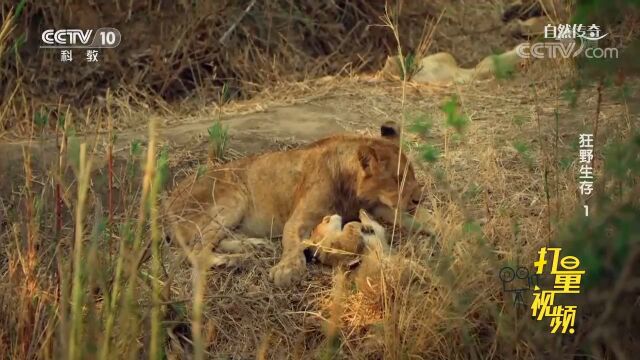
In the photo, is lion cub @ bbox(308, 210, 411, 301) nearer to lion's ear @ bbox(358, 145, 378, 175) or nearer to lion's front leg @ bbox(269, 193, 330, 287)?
lion's front leg @ bbox(269, 193, 330, 287)

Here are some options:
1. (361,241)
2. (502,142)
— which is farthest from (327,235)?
(502,142)

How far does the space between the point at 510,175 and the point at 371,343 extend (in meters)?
1.40

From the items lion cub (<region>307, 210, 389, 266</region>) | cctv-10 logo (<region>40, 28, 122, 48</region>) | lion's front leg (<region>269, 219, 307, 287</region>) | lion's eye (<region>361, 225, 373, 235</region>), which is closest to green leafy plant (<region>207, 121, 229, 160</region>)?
lion's front leg (<region>269, 219, 307, 287</region>)

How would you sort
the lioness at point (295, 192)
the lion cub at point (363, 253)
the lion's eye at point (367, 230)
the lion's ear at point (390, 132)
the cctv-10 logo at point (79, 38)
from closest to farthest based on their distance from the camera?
the lion cub at point (363, 253) < the lion's eye at point (367, 230) < the lioness at point (295, 192) < the lion's ear at point (390, 132) < the cctv-10 logo at point (79, 38)

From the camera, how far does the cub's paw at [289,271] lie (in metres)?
4.40

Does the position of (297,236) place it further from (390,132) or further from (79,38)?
(79,38)

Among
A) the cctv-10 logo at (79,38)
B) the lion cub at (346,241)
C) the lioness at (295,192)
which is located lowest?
the lion cub at (346,241)

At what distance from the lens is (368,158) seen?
15.3 ft

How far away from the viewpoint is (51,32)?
8.40m

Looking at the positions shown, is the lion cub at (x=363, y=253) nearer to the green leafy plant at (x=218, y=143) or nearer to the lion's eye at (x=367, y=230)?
the lion's eye at (x=367, y=230)

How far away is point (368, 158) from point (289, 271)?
2.10 feet

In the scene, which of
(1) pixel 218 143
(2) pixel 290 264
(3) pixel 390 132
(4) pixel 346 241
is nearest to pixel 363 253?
(4) pixel 346 241

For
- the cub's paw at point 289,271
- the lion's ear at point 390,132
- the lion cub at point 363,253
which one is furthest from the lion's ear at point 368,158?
the cub's paw at point 289,271

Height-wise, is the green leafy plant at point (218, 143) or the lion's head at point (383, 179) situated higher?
the green leafy plant at point (218, 143)
